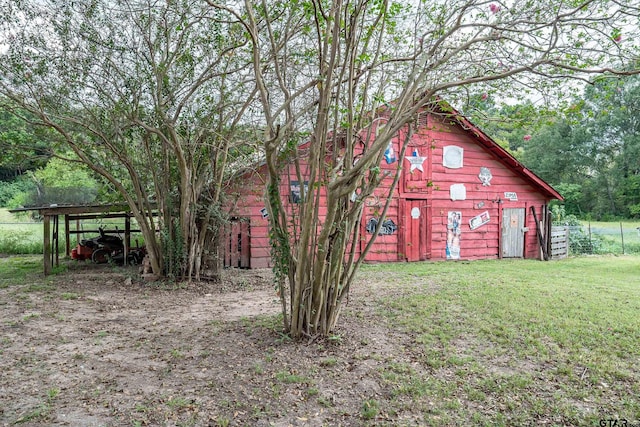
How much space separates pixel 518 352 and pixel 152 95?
724 centimetres

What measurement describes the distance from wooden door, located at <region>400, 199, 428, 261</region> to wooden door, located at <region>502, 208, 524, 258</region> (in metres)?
3.19

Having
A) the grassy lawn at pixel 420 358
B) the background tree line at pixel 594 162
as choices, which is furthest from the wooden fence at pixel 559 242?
the background tree line at pixel 594 162

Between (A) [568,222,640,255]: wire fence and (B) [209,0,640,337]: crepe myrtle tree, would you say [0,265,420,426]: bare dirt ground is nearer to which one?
(B) [209,0,640,337]: crepe myrtle tree

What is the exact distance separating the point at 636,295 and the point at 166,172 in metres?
9.49

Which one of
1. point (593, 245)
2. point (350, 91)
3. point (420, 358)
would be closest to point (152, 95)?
point (350, 91)

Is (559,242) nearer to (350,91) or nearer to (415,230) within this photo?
(415,230)

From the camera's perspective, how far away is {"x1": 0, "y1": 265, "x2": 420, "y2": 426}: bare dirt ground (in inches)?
132

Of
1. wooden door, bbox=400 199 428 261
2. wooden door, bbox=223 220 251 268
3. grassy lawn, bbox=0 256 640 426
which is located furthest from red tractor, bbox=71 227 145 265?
wooden door, bbox=400 199 428 261

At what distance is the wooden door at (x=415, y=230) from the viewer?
43.5ft

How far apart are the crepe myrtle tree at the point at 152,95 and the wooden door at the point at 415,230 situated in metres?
6.19

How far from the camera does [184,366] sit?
4.28 metres

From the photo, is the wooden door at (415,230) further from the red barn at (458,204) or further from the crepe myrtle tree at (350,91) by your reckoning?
the crepe myrtle tree at (350,91)

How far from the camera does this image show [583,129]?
111 feet

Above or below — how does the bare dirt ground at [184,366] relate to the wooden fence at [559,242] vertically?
below
